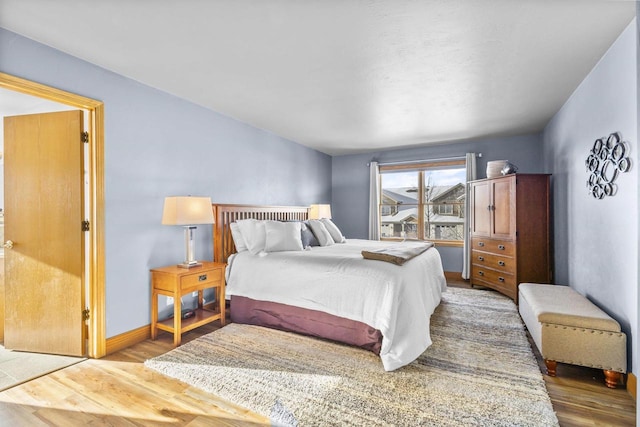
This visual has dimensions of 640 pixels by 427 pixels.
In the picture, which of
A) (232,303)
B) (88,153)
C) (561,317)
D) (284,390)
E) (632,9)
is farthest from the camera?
(232,303)

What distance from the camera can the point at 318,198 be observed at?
244 inches

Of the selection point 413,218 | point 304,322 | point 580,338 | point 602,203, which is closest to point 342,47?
point 304,322

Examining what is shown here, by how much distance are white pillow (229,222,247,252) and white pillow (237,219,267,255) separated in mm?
46

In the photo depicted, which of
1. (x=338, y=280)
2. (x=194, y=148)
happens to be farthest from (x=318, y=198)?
(x=338, y=280)

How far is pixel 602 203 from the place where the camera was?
99.1 inches

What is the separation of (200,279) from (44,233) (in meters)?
1.32

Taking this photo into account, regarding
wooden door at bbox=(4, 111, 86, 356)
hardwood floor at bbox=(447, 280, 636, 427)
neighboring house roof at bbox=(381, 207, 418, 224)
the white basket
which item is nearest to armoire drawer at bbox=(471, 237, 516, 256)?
the white basket

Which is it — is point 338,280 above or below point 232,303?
above

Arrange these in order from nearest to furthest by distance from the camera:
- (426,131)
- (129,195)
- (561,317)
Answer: (561,317) → (129,195) → (426,131)

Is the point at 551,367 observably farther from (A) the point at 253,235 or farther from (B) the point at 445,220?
(B) the point at 445,220

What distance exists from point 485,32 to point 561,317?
82.7 inches

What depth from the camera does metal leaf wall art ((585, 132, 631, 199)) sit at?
85.8 inches

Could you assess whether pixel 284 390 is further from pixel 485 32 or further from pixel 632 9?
pixel 632 9

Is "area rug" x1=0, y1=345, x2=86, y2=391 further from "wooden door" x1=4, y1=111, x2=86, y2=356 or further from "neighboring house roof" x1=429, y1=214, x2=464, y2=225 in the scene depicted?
"neighboring house roof" x1=429, y1=214, x2=464, y2=225
